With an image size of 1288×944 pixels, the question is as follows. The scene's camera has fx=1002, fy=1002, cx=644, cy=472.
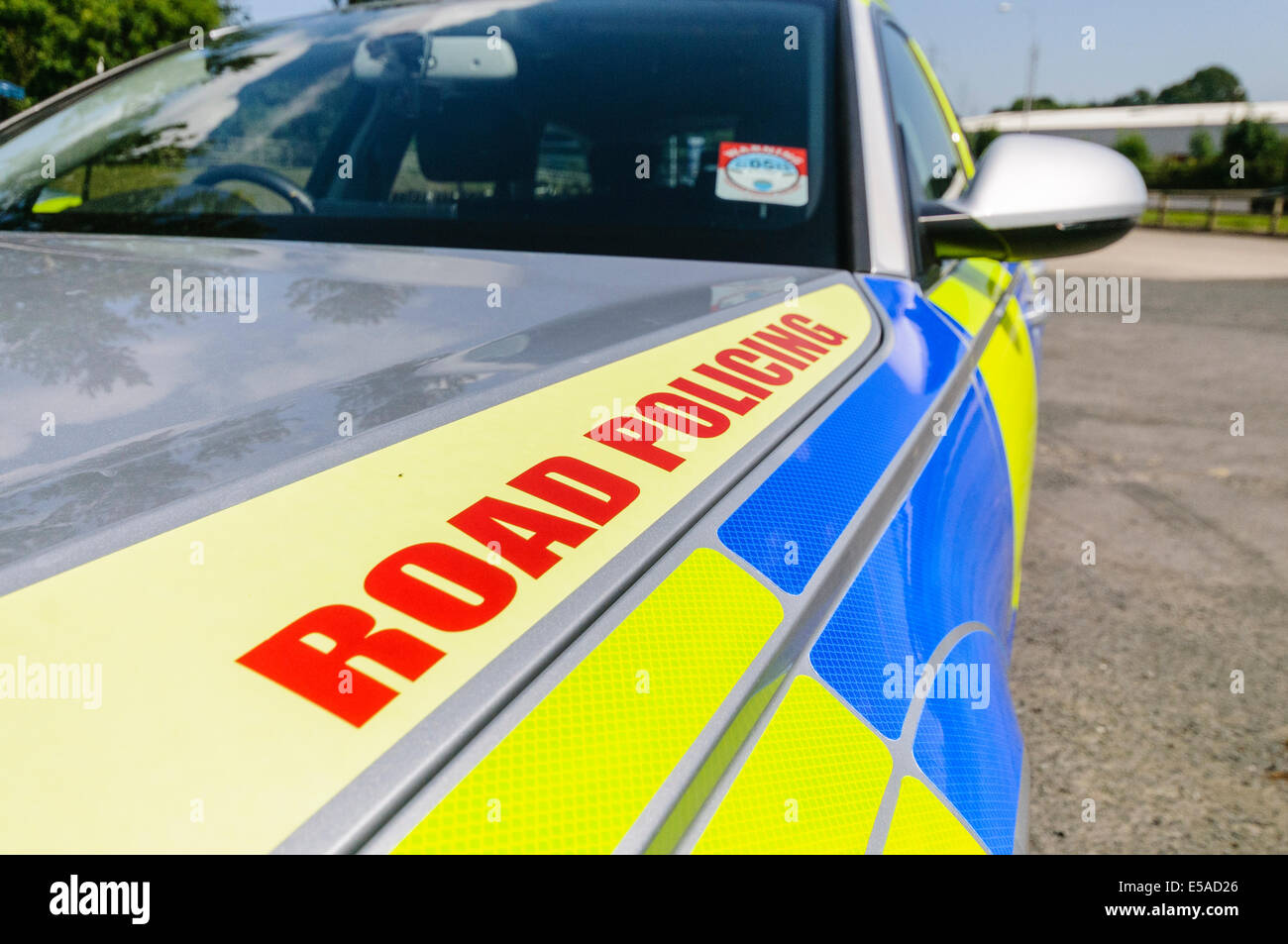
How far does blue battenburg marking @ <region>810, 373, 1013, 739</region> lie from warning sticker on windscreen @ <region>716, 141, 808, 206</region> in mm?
396

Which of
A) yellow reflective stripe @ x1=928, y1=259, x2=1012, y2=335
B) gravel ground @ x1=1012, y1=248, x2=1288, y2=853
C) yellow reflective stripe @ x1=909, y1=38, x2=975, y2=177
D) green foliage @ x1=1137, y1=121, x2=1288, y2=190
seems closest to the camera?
yellow reflective stripe @ x1=928, y1=259, x2=1012, y2=335

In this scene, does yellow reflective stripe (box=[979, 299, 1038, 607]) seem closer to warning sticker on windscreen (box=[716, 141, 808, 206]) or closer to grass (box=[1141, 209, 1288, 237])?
warning sticker on windscreen (box=[716, 141, 808, 206])

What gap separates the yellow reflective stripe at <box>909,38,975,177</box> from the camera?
2.63 meters

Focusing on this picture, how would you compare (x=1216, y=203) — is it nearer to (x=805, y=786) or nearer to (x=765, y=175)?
(x=765, y=175)

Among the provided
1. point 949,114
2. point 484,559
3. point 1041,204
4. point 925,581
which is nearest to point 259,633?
point 484,559

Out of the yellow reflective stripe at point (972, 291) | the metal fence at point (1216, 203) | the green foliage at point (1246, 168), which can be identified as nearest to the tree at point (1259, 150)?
the green foliage at point (1246, 168)

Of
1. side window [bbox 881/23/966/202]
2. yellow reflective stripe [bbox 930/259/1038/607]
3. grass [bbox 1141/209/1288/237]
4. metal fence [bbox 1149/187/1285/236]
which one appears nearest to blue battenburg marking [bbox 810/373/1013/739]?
yellow reflective stripe [bbox 930/259/1038/607]

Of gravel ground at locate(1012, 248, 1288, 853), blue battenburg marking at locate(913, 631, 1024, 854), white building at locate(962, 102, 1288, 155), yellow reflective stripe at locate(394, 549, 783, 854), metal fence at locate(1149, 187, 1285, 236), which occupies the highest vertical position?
white building at locate(962, 102, 1288, 155)

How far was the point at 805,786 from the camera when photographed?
25.9 inches

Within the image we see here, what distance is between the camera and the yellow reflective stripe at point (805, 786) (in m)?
0.61

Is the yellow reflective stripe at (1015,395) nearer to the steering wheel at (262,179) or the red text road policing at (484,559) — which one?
the red text road policing at (484,559)

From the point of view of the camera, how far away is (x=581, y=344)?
104 cm
